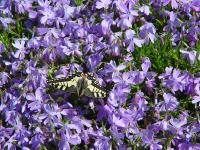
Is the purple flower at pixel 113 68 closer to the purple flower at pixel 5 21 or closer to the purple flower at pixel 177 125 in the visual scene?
the purple flower at pixel 177 125

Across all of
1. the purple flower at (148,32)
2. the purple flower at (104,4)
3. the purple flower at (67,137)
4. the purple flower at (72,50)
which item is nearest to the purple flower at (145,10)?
the purple flower at (148,32)

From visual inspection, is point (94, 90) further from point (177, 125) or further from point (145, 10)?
point (145, 10)

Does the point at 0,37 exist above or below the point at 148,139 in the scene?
above

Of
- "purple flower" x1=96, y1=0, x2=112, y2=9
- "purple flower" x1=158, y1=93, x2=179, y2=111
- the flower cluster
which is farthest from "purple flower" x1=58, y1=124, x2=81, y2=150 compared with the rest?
"purple flower" x1=96, y1=0, x2=112, y2=9

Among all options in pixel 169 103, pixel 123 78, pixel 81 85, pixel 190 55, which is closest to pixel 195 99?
pixel 169 103

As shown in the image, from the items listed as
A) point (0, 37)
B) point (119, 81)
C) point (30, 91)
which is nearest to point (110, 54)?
point (119, 81)

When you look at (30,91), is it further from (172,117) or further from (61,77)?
(172,117)
